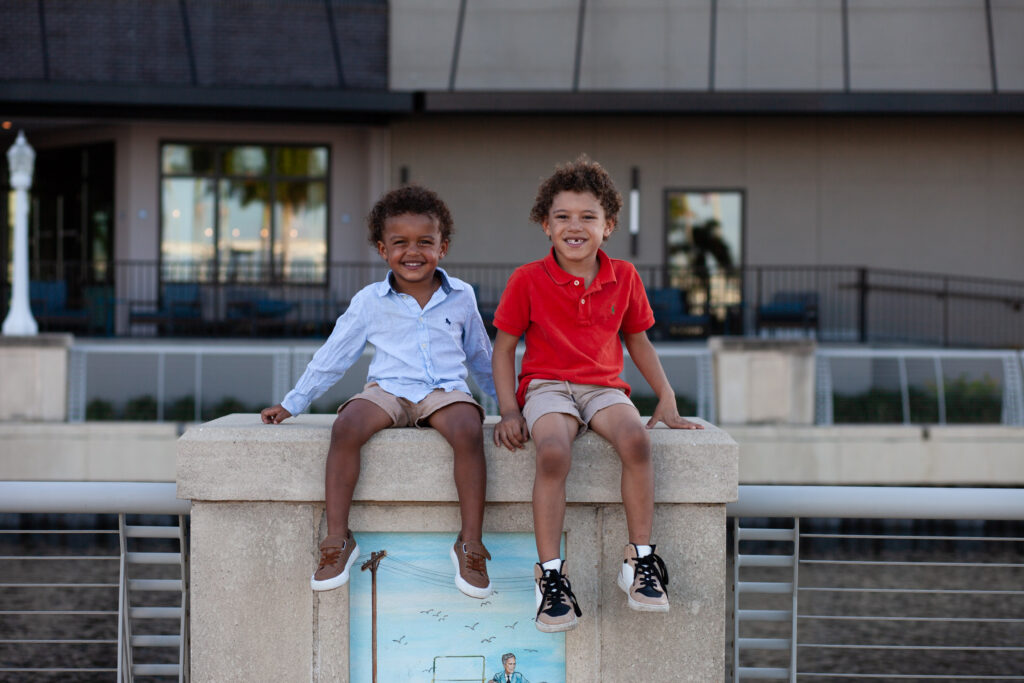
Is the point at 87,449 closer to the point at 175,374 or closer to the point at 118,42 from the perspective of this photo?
the point at 175,374

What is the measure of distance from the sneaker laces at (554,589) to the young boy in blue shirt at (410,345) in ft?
0.74

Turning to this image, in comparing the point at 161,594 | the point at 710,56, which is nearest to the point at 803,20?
the point at 710,56

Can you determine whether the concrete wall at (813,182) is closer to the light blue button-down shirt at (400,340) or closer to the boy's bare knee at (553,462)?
the light blue button-down shirt at (400,340)

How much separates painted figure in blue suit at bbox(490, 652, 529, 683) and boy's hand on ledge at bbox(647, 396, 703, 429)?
91cm

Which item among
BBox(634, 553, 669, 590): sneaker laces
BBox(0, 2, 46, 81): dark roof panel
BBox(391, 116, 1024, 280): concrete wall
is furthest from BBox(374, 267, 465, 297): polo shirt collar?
BBox(0, 2, 46, 81): dark roof panel

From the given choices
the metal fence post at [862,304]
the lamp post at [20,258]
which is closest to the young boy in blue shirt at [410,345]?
the lamp post at [20,258]

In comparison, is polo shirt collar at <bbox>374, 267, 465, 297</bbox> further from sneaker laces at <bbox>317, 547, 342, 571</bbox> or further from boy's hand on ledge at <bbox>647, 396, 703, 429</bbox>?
sneaker laces at <bbox>317, 547, 342, 571</bbox>

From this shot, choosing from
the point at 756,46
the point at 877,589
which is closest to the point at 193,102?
the point at 756,46

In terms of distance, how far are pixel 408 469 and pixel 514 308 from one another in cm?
71

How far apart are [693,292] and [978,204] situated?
5.43m

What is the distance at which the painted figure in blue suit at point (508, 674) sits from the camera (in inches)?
142

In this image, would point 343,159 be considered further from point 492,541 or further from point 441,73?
point 492,541

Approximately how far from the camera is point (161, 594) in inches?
448

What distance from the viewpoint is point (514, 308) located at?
395cm
